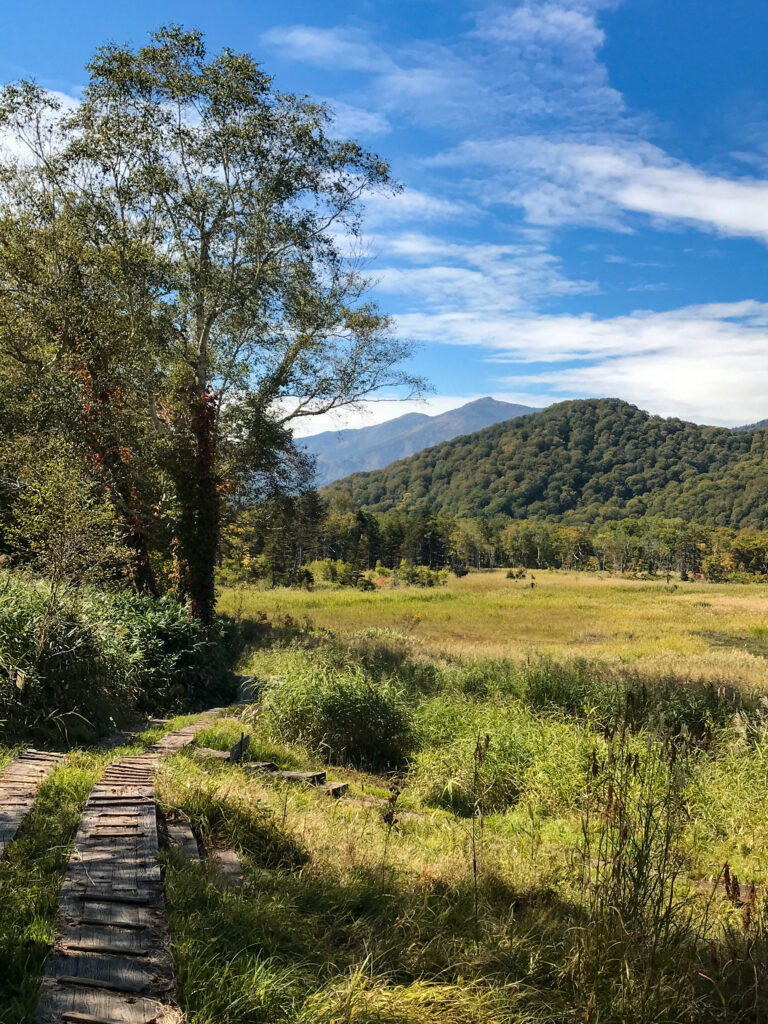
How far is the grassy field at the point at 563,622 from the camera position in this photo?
19562mm

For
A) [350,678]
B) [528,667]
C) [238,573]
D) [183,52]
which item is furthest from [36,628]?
[238,573]

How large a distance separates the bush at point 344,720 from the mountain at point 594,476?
430 ft

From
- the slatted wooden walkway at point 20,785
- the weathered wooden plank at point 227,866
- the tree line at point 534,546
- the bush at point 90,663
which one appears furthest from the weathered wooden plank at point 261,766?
the tree line at point 534,546

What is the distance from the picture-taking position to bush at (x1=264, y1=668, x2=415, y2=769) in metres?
9.35

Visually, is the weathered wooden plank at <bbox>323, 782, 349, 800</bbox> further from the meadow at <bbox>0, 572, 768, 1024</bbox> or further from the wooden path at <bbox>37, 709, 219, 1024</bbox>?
the wooden path at <bbox>37, 709, 219, 1024</bbox>

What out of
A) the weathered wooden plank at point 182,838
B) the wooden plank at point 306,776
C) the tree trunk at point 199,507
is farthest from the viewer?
the tree trunk at point 199,507

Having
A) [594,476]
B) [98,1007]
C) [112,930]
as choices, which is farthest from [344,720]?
[594,476]

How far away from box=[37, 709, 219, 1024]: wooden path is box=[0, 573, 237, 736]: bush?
9.70 ft

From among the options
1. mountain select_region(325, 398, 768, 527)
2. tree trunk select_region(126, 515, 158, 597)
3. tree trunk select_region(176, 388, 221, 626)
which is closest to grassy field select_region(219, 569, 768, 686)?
tree trunk select_region(176, 388, 221, 626)

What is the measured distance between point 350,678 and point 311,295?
41.5 feet

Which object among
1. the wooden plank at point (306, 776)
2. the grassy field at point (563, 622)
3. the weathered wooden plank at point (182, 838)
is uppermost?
the weathered wooden plank at point (182, 838)

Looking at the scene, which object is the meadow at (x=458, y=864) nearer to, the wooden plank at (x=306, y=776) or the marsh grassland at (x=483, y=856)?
the marsh grassland at (x=483, y=856)

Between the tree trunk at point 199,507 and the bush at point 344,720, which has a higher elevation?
the tree trunk at point 199,507

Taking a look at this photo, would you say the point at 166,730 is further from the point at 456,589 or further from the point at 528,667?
the point at 456,589
